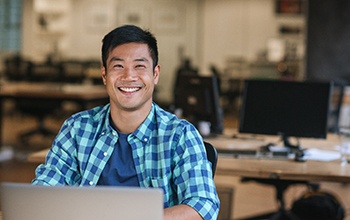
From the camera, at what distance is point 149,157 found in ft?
6.98

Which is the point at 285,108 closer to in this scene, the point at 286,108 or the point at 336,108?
the point at 286,108

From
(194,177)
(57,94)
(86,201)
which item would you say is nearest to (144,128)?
(194,177)

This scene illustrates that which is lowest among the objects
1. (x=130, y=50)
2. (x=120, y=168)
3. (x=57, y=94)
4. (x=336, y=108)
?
(x=57, y=94)

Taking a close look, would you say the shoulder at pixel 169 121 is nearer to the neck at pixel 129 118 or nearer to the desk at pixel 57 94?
the neck at pixel 129 118

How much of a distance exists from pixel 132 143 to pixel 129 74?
0.79ft

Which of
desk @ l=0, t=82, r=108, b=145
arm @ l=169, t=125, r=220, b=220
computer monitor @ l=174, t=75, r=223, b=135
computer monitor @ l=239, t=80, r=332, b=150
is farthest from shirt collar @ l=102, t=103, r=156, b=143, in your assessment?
desk @ l=0, t=82, r=108, b=145

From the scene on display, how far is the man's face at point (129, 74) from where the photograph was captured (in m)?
2.09

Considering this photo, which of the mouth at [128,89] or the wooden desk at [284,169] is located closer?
the mouth at [128,89]

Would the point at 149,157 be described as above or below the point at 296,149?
→ above

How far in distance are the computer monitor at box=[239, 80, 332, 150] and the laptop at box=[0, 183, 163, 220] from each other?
2.56 m

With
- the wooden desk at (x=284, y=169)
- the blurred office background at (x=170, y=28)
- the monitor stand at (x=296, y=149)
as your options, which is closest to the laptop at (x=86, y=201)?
the wooden desk at (x=284, y=169)

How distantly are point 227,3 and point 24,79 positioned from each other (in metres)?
5.07

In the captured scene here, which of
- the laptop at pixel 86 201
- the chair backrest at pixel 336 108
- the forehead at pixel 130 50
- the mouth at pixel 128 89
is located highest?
the forehead at pixel 130 50

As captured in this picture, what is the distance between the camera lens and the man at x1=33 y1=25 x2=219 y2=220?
6.84 feet
